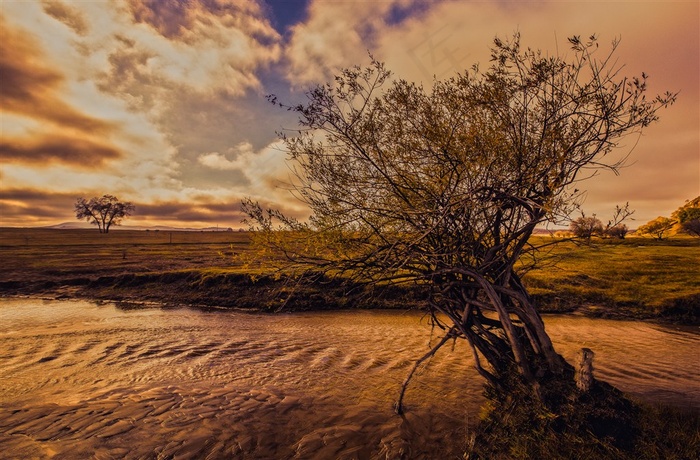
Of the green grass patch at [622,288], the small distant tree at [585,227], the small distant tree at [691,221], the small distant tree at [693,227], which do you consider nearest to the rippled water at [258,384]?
the green grass patch at [622,288]

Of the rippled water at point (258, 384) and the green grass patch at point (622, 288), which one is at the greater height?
the green grass patch at point (622, 288)

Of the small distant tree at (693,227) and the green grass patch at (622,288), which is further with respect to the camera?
the small distant tree at (693,227)

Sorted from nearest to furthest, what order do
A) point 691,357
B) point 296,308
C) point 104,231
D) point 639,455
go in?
1. point 639,455
2. point 691,357
3. point 296,308
4. point 104,231

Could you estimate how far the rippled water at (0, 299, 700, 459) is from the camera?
29.1 ft

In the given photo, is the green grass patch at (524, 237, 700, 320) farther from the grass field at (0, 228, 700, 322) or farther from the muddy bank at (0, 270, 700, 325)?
the muddy bank at (0, 270, 700, 325)

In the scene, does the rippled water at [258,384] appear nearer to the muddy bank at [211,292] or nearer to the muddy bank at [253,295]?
the muddy bank at [253,295]

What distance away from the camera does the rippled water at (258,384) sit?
29.1ft

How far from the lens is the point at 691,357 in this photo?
15.7 m

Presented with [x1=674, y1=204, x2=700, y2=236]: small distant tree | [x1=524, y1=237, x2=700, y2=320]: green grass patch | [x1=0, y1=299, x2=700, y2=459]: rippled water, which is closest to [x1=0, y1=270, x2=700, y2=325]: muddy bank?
[x1=524, y1=237, x2=700, y2=320]: green grass patch

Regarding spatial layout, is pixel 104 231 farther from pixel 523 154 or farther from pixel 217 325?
pixel 523 154

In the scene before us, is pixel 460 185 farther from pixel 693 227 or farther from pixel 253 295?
pixel 693 227

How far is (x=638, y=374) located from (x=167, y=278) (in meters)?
35.5

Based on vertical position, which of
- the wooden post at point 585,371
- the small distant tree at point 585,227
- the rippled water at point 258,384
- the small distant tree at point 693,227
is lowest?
the rippled water at point 258,384

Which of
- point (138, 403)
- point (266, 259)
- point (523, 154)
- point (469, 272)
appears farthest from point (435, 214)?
point (138, 403)
